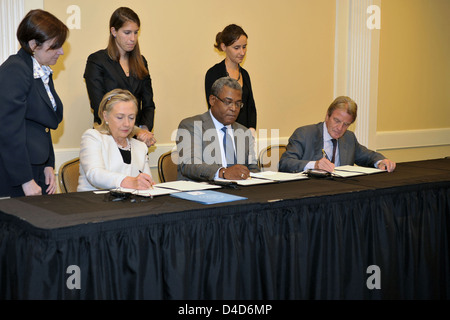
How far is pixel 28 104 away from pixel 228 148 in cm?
123

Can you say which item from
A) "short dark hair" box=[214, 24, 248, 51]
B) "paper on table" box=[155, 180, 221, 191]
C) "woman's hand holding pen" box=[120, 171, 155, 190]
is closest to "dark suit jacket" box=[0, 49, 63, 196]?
"woman's hand holding pen" box=[120, 171, 155, 190]

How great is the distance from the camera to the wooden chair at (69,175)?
10.5ft

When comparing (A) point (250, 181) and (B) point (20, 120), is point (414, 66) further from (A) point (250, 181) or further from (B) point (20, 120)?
(B) point (20, 120)

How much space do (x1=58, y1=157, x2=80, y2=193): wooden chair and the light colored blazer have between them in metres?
0.09

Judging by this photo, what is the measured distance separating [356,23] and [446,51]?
1729 mm

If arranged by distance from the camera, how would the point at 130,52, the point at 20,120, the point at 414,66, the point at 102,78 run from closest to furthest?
1. the point at 20,120
2. the point at 102,78
3. the point at 130,52
4. the point at 414,66

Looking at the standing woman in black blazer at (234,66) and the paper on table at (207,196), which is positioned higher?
the standing woman in black blazer at (234,66)

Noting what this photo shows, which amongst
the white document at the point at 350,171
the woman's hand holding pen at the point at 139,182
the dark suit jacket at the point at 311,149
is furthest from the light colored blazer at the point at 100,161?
the white document at the point at 350,171

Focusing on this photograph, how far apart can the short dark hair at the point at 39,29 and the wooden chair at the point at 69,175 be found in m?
0.73

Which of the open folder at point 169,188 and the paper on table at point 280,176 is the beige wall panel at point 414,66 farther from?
the open folder at point 169,188

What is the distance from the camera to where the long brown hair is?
12.1 feet

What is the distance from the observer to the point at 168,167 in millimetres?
3656

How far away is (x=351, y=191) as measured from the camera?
2730 mm

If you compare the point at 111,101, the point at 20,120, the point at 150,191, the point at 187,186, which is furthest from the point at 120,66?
the point at 150,191
